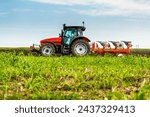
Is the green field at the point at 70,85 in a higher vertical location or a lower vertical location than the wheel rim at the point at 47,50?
lower

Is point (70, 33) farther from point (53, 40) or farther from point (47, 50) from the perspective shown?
point (47, 50)

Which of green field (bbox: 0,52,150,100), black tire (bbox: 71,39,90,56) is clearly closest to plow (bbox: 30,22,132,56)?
black tire (bbox: 71,39,90,56)

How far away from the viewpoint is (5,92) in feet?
24.6

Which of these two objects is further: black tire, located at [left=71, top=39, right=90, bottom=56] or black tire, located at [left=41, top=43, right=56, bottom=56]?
black tire, located at [left=41, top=43, right=56, bottom=56]

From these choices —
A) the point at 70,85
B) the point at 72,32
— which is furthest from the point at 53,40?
the point at 70,85

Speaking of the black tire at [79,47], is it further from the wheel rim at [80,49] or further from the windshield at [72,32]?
the windshield at [72,32]

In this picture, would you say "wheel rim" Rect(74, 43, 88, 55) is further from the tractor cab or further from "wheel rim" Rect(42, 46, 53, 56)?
"wheel rim" Rect(42, 46, 53, 56)

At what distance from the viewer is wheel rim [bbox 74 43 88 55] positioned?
23334 millimetres

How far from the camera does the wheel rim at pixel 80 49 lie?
23.3m

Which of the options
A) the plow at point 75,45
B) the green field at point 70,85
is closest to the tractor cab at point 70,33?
the plow at point 75,45

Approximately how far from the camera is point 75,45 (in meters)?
23.3

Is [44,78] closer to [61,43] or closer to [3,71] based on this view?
[3,71]

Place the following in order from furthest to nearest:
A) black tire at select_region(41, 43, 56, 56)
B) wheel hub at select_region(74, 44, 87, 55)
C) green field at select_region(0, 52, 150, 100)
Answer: black tire at select_region(41, 43, 56, 56) → wheel hub at select_region(74, 44, 87, 55) → green field at select_region(0, 52, 150, 100)

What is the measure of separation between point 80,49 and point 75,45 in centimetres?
39
